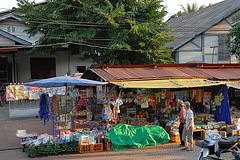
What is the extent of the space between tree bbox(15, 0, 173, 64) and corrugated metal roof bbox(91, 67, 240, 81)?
419 centimetres

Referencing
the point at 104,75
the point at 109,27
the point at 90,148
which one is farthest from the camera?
the point at 109,27

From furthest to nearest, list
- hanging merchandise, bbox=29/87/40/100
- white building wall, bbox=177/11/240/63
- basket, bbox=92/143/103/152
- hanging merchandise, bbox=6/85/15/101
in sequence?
1. white building wall, bbox=177/11/240/63
2. hanging merchandise, bbox=6/85/15/101
3. hanging merchandise, bbox=29/87/40/100
4. basket, bbox=92/143/103/152

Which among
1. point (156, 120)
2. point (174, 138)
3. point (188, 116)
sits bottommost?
point (174, 138)

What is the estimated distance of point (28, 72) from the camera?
21.4 m

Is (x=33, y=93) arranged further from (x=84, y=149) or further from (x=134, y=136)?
(x=134, y=136)

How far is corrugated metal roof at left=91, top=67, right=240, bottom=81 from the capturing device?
10.3 metres

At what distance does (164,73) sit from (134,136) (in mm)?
3299

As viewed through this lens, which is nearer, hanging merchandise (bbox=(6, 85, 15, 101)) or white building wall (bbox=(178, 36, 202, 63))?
hanging merchandise (bbox=(6, 85, 15, 101))

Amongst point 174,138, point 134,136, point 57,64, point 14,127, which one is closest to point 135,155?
point 134,136

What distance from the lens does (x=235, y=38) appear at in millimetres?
20859

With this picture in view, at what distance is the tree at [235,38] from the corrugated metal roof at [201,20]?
3.11 ft

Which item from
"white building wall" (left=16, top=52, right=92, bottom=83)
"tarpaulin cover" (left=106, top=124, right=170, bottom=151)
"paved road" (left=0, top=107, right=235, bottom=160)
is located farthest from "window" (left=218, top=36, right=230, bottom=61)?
"tarpaulin cover" (left=106, top=124, right=170, bottom=151)

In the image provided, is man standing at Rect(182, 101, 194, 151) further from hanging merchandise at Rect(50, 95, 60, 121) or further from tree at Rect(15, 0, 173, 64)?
tree at Rect(15, 0, 173, 64)

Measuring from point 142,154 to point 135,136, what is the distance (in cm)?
95
